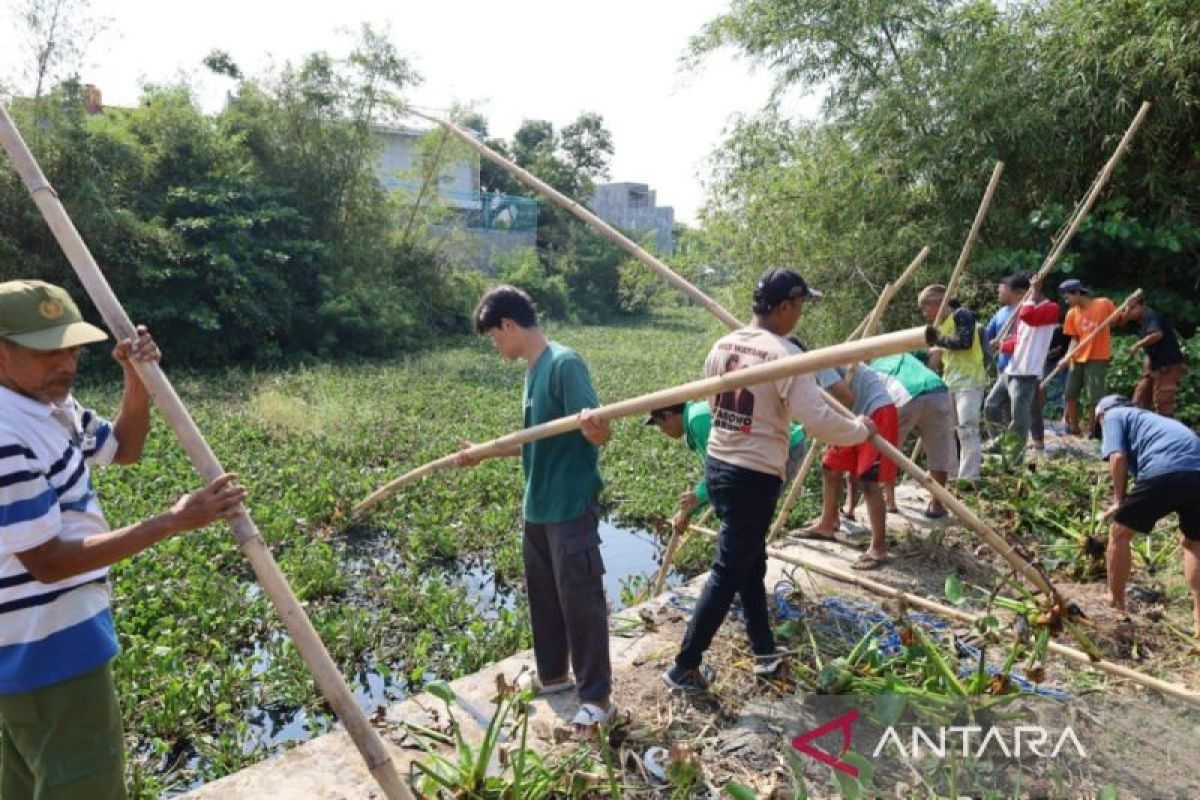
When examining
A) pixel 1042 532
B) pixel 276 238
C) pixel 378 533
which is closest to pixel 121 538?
pixel 378 533

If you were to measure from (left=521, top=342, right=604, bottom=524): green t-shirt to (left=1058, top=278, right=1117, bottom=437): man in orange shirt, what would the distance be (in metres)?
6.52

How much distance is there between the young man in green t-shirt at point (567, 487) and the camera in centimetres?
303

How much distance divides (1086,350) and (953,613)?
516 centimetres

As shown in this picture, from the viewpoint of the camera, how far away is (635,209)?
43.4 metres

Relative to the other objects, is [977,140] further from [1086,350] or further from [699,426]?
[699,426]

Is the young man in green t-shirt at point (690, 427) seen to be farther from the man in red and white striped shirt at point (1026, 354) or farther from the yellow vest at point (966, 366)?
the man in red and white striped shirt at point (1026, 354)

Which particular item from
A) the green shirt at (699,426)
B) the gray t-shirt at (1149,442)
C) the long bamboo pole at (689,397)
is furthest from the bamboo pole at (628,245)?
the gray t-shirt at (1149,442)

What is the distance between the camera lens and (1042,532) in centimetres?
560

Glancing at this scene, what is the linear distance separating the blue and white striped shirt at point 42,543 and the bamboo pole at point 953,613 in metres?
3.43

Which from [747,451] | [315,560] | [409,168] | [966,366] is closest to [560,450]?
[747,451]

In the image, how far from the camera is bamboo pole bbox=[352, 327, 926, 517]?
2084 mm

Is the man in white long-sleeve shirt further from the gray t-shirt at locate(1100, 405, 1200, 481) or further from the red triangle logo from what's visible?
the gray t-shirt at locate(1100, 405, 1200, 481)

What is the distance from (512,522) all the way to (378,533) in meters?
1.05

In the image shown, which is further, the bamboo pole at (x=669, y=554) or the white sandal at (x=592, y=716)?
the bamboo pole at (x=669, y=554)
